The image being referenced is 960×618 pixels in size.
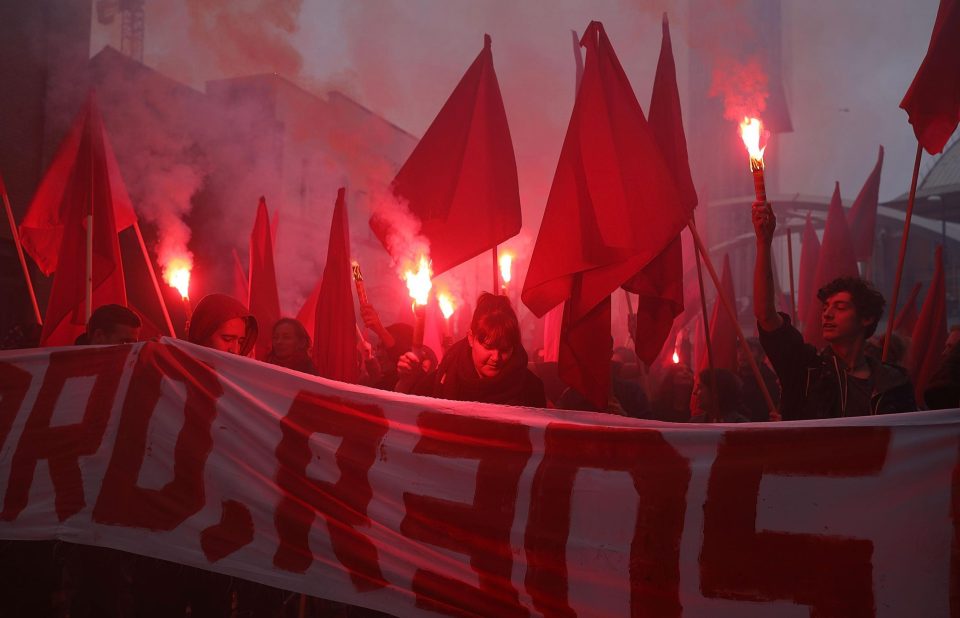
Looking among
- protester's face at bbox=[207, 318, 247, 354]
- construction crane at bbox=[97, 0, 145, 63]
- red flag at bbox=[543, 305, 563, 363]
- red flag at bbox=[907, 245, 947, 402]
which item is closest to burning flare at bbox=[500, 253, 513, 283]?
red flag at bbox=[543, 305, 563, 363]

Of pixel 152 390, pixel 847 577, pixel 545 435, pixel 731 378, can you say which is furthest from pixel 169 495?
pixel 731 378

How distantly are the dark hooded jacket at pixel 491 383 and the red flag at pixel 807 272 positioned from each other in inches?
176

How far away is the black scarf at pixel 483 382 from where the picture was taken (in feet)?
11.3

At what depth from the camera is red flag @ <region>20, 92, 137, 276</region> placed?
5.26 m

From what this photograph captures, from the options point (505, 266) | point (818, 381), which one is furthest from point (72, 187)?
point (818, 381)

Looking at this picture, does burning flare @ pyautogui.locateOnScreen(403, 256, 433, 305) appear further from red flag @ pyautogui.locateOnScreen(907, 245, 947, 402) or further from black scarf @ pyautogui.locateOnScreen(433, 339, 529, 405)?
red flag @ pyautogui.locateOnScreen(907, 245, 947, 402)

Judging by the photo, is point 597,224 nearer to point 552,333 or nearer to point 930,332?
point 930,332

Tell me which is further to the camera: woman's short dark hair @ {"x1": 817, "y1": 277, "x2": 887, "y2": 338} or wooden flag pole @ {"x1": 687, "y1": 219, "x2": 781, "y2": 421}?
wooden flag pole @ {"x1": 687, "y1": 219, "x2": 781, "y2": 421}

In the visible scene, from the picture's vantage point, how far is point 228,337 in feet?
12.9

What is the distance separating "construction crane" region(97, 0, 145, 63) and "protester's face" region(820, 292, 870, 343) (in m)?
14.9

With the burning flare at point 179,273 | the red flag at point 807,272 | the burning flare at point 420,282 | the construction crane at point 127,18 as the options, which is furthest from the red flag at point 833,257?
the construction crane at point 127,18

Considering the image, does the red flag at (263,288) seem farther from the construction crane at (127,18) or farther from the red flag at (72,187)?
the construction crane at (127,18)

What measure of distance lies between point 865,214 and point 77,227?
7.03 m

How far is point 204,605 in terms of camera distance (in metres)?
3.40
